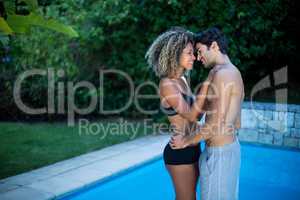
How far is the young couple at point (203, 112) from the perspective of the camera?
260 centimetres

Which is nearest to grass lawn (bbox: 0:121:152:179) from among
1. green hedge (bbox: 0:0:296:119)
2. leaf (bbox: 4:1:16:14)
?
green hedge (bbox: 0:0:296:119)

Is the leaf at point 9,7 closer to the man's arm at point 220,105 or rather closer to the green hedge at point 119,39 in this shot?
the man's arm at point 220,105

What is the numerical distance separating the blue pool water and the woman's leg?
6.60ft

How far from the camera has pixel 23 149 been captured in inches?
248

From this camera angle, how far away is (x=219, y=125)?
262 centimetres

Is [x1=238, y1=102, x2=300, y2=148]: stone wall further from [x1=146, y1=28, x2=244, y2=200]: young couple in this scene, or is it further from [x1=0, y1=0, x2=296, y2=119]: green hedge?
[x1=146, y1=28, x2=244, y2=200]: young couple

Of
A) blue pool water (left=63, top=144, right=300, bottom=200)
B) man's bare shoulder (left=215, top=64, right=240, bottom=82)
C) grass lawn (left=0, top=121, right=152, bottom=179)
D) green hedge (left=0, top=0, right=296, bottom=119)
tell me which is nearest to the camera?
man's bare shoulder (left=215, top=64, right=240, bottom=82)

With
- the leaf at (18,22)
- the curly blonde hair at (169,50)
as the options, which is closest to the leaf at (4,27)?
the leaf at (18,22)

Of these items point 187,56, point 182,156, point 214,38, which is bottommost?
point 182,156

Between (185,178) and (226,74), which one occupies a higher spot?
(226,74)

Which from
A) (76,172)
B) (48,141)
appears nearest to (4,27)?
(76,172)

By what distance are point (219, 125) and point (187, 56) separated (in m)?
0.58

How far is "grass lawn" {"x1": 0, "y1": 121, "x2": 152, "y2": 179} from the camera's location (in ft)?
18.5

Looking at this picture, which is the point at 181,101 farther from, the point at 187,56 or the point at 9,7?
the point at 9,7
